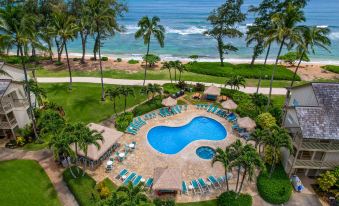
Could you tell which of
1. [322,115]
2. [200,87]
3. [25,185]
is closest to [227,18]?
[200,87]

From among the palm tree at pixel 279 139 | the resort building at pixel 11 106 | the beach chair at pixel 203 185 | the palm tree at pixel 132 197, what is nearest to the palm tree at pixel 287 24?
the palm tree at pixel 279 139

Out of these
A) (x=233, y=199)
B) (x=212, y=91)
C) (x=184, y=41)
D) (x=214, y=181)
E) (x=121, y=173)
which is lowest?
(x=121, y=173)

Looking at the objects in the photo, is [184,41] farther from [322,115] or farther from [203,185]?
[203,185]

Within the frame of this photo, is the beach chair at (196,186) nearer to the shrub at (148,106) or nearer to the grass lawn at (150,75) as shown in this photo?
the shrub at (148,106)

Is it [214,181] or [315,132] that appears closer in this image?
[315,132]

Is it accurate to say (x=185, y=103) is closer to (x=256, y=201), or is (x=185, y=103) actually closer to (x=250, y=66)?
(x=256, y=201)

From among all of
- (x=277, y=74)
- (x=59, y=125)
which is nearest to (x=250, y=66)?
(x=277, y=74)
